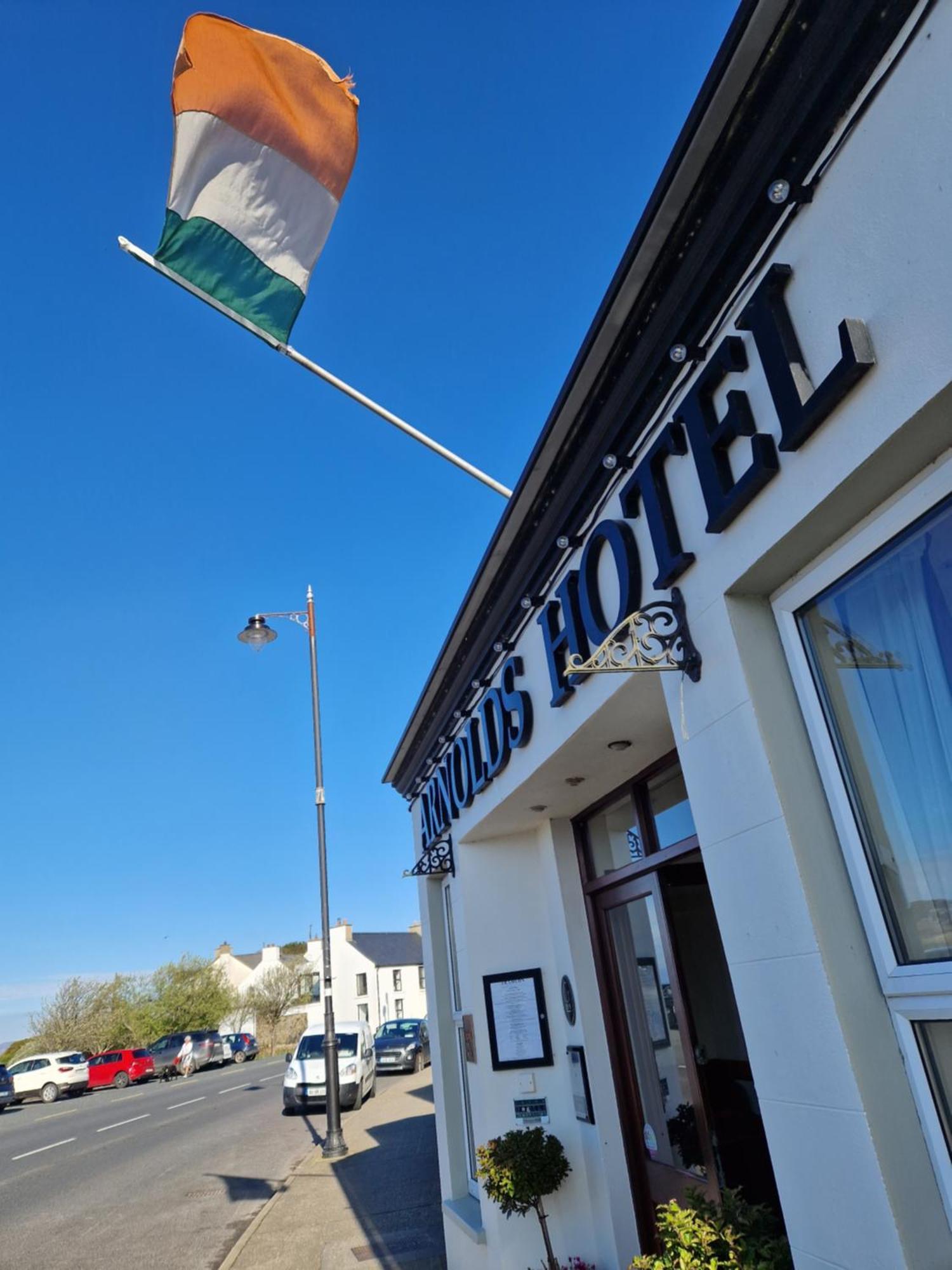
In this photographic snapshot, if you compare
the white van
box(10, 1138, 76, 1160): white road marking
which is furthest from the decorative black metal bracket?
box(10, 1138, 76, 1160): white road marking

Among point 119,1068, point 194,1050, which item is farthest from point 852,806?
point 194,1050

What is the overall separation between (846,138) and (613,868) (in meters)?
4.39

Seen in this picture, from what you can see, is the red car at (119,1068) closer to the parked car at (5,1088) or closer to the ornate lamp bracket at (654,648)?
the parked car at (5,1088)

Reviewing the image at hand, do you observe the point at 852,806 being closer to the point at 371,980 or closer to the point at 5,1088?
the point at 5,1088

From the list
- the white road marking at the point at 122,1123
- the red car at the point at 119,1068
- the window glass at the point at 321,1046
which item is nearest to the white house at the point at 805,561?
the window glass at the point at 321,1046

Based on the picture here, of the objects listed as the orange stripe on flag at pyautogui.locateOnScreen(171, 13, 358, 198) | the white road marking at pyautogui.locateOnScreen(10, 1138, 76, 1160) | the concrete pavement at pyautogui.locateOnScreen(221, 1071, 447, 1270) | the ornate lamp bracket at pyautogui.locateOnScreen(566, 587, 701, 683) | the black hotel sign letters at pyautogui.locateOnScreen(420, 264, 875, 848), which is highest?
the orange stripe on flag at pyautogui.locateOnScreen(171, 13, 358, 198)

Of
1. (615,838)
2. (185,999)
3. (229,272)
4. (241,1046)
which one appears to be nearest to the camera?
(229,272)

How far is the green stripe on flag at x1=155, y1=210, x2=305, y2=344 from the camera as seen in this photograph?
5.17m

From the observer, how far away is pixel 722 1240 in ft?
10.0

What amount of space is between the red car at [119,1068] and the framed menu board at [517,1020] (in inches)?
1201

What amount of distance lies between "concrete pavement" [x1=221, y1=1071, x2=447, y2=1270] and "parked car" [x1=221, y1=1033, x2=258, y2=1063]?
92.6 ft

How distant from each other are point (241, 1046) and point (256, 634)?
32.4 m

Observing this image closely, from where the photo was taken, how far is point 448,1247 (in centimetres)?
691

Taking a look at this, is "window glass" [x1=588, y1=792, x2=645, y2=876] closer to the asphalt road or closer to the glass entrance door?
the glass entrance door
